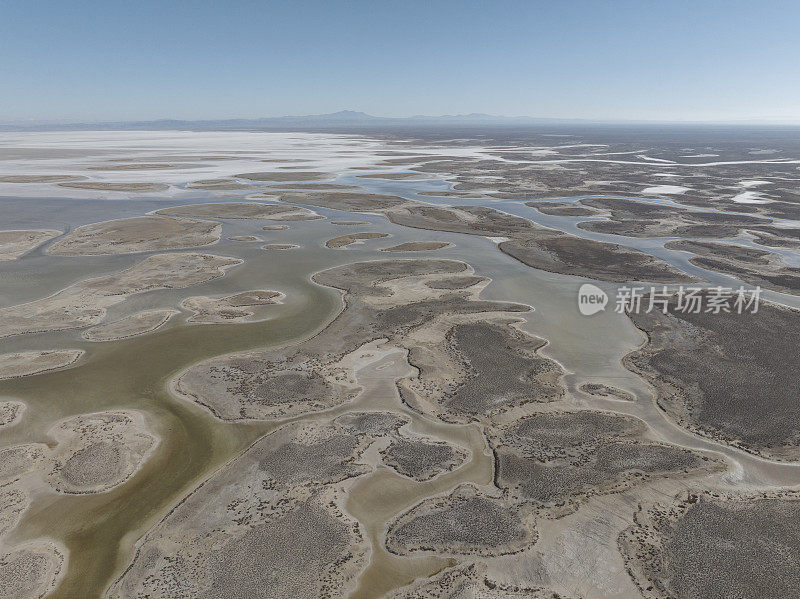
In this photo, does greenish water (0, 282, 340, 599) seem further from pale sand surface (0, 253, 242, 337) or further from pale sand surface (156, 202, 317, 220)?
pale sand surface (156, 202, 317, 220)

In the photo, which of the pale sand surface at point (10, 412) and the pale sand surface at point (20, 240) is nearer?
the pale sand surface at point (10, 412)

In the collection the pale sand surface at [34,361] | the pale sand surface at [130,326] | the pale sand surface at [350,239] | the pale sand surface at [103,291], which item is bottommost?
the pale sand surface at [34,361]

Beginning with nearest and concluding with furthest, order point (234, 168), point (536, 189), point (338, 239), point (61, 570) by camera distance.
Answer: point (61, 570) → point (338, 239) → point (536, 189) → point (234, 168)

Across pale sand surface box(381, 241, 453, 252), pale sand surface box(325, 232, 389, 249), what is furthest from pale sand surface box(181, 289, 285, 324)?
pale sand surface box(381, 241, 453, 252)

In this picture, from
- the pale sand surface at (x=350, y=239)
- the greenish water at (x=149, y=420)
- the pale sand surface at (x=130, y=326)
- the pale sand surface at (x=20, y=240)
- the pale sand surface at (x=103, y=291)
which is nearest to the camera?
the greenish water at (x=149, y=420)

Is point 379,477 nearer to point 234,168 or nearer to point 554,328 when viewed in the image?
point 554,328

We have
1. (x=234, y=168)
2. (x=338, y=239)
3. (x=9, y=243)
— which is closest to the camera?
(x=9, y=243)

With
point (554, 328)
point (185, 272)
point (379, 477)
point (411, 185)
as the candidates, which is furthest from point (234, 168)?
point (379, 477)

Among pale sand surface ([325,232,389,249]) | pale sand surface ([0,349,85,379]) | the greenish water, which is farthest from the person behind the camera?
pale sand surface ([325,232,389,249])

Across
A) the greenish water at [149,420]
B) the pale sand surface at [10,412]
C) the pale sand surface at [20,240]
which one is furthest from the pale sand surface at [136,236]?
the pale sand surface at [10,412]

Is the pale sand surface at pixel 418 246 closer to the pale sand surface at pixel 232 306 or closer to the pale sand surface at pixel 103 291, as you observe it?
the pale sand surface at pixel 103 291

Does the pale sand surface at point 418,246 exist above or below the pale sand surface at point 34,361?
above
